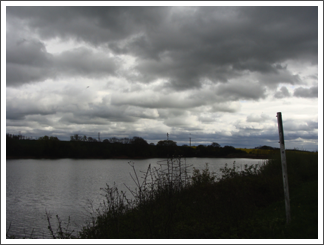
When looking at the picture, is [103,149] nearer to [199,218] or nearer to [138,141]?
[138,141]

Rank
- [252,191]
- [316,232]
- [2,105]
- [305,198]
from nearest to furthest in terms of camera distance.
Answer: [316,232] → [2,105] → [305,198] → [252,191]

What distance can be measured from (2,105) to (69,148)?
95324 millimetres

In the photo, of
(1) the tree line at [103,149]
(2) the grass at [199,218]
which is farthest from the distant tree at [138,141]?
(2) the grass at [199,218]

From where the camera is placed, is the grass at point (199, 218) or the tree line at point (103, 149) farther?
the tree line at point (103, 149)

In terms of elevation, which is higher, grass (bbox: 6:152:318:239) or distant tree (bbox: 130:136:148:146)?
grass (bbox: 6:152:318:239)

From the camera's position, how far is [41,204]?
19.0 m

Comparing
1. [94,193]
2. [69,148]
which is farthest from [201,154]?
[94,193]

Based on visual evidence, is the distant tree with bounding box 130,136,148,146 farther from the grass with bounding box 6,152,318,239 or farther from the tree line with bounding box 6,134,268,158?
the grass with bounding box 6,152,318,239

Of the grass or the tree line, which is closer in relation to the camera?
the grass

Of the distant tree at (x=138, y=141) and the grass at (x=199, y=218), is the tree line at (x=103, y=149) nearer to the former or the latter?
the distant tree at (x=138, y=141)

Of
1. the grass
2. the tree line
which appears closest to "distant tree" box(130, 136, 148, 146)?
the tree line

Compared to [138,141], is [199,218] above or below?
above

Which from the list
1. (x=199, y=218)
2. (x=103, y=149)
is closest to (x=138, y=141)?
(x=103, y=149)

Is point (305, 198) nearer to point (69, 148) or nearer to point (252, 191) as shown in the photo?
point (252, 191)
